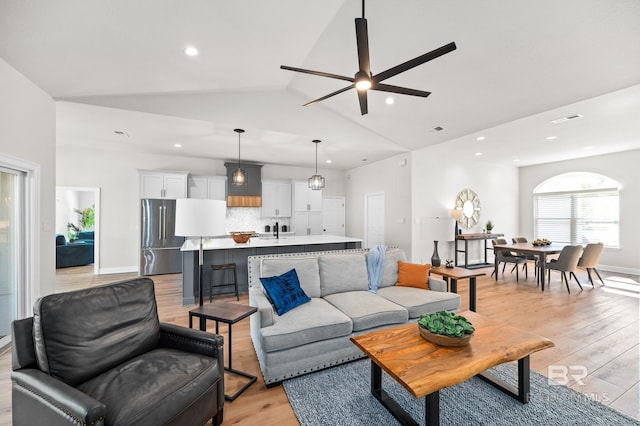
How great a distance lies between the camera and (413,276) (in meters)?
3.29

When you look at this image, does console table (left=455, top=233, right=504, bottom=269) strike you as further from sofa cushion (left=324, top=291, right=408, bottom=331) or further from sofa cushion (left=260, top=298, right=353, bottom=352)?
sofa cushion (left=260, top=298, right=353, bottom=352)

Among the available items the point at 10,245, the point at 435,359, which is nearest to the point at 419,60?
the point at 435,359

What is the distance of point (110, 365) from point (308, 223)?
247 inches

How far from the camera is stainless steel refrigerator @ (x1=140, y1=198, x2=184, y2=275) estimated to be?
5801mm

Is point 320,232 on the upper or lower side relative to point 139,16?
lower

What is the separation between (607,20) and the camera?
245 centimetres

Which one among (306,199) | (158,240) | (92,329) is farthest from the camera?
(306,199)

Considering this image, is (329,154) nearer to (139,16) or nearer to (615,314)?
(139,16)

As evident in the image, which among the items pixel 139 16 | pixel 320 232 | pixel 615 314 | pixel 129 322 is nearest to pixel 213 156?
pixel 320 232

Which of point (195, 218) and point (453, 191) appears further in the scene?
point (453, 191)

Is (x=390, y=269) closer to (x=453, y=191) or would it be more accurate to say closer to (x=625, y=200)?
(x=453, y=191)

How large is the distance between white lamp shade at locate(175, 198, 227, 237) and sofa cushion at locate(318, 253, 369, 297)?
1.32 m

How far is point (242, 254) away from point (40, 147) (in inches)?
110

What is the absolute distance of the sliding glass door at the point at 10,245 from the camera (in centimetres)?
280
